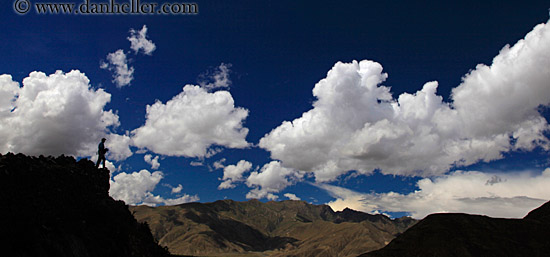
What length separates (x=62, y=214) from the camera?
2073 centimetres

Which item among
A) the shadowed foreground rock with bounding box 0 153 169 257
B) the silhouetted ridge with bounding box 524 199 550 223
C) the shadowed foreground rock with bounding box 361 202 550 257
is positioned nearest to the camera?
the shadowed foreground rock with bounding box 0 153 169 257

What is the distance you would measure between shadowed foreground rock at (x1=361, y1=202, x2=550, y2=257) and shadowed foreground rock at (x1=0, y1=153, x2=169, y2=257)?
43820 millimetres

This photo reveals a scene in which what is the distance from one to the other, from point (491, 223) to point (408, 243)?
17.7 m

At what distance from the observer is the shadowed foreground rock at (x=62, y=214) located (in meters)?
16.5

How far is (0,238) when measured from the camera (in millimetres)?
15383

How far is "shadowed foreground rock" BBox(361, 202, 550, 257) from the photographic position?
56.3 meters

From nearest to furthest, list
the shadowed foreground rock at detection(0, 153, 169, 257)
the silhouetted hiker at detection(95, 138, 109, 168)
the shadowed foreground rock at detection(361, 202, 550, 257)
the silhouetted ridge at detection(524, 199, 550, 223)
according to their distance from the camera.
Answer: the shadowed foreground rock at detection(0, 153, 169, 257) < the silhouetted hiker at detection(95, 138, 109, 168) < the shadowed foreground rock at detection(361, 202, 550, 257) < the silhouetted ridge at detection(524, 199, 550, 223)

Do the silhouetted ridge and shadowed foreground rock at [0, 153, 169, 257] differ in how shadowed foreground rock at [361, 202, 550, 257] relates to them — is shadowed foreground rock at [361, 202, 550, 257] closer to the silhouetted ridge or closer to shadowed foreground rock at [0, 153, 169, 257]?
the silhouetted ridge

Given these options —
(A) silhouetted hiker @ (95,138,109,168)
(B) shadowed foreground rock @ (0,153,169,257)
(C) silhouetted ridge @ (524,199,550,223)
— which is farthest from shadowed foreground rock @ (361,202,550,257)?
(A) silhouetted hiker @ (95,138,109,168)

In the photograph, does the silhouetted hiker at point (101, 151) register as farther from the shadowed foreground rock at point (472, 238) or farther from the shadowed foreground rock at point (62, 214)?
the shadowed foreground rock at point (472, 238)

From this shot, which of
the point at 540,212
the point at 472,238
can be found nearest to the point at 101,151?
the point at 472,238

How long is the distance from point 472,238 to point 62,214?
205 feet

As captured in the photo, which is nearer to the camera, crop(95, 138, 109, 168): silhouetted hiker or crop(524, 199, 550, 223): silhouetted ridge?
crop(95, 138, 109, 168): silhouetted hiker

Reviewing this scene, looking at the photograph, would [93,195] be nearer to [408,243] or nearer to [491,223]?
[408,243]
